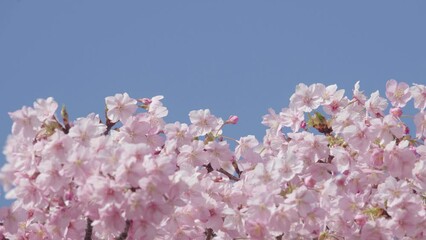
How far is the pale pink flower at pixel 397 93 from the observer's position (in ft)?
28.8

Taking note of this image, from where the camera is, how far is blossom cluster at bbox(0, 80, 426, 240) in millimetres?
6164

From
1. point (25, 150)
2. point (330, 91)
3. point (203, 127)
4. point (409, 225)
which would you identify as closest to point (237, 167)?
point (203, 127)

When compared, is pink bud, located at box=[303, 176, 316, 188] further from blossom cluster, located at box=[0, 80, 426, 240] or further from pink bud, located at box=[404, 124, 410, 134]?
pink bud, located at box=[404, 124, 410, 134]

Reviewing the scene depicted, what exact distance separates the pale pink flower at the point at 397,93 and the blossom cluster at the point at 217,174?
12 mm

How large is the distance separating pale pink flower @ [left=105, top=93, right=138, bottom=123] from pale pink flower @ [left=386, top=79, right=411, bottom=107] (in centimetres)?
313

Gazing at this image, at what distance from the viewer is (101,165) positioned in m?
6.17

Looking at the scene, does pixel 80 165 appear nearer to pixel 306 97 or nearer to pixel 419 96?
pixel 306 97

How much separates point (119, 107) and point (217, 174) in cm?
148

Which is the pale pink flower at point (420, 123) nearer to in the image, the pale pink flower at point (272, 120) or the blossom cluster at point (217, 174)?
the blossom cluster at point (217, 174)

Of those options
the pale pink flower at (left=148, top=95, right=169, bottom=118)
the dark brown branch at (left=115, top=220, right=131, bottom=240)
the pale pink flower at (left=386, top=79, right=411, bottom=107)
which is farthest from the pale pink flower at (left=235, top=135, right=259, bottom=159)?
the dark brown branch at (left=115, top=220, right=131, bottom=240)

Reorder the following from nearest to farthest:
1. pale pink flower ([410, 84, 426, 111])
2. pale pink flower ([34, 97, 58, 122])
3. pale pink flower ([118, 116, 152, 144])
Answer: pale pink flower ([34, 97, 58, 122]) → pale pink flower ([118, 116, 152, 144]) → pale pink flower ([410, 84, 426, 111])

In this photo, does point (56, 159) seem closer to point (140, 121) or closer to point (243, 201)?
point (140, 121)

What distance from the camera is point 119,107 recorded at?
312 inches

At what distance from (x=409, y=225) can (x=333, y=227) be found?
0.84 meters
